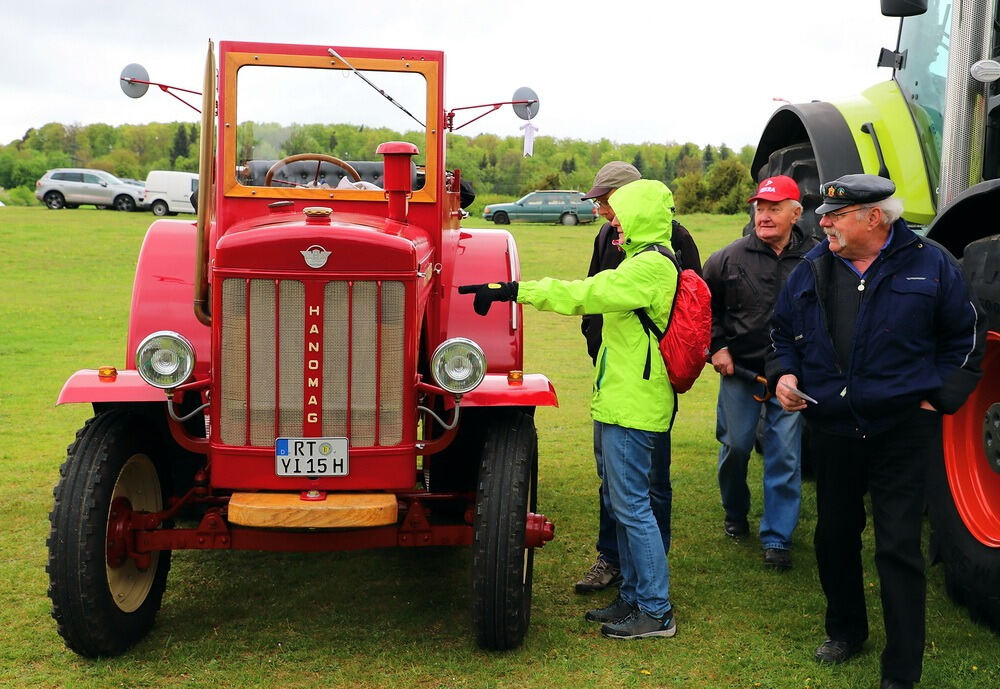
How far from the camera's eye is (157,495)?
463cm

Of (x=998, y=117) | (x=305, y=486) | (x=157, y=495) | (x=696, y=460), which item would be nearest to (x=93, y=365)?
(x=696, y=460)

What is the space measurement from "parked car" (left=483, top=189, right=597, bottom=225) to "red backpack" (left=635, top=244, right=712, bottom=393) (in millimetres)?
30404

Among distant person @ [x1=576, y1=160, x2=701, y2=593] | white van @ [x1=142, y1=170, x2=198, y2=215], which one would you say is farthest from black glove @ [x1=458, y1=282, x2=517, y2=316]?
white van @ [x1=142, y1=170, x2=198, y2=215]

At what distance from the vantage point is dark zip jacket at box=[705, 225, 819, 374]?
534 cm

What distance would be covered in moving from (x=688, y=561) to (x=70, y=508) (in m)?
2.78

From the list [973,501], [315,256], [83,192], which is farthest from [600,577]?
[83,192]

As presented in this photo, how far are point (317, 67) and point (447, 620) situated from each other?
260 centimetres

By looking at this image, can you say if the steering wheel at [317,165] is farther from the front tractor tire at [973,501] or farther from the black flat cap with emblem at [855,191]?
the front tractor tire at [973,501]

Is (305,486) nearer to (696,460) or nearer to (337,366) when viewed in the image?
(337,366)

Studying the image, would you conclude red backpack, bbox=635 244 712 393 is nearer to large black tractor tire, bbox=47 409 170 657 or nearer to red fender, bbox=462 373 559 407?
red fender, bbox=462 373 559 407

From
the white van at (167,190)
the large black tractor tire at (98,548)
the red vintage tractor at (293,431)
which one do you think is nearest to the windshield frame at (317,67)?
the red vintage tractor at (293,431)

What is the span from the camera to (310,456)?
412cm

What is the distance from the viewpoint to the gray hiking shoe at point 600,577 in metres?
5.04

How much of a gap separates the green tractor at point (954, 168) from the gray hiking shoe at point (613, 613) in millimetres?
1247
